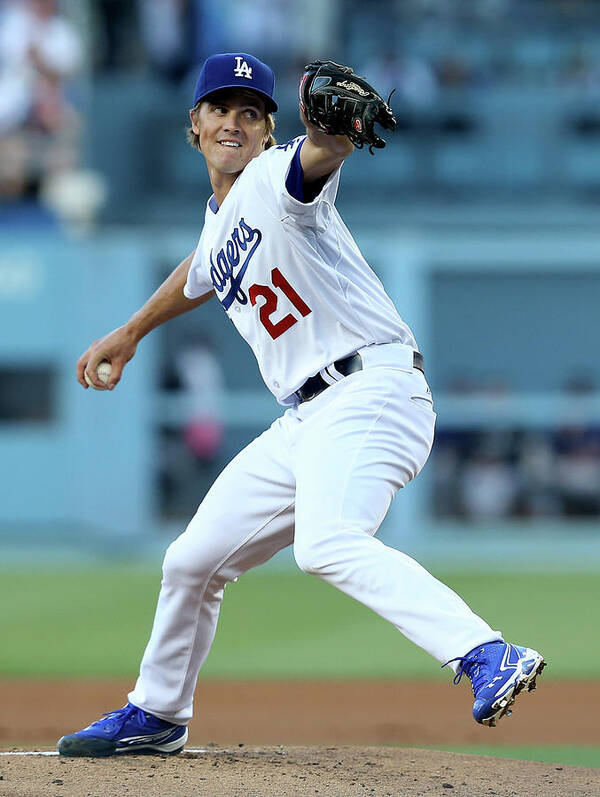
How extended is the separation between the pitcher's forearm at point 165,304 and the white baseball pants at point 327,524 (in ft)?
1.87

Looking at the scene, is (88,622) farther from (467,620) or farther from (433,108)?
(433,108)

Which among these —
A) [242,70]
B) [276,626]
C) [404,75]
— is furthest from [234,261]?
[404,75]

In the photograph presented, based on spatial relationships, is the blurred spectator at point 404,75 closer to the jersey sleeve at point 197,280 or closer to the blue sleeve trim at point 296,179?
the jersey sleeve at point 197,280

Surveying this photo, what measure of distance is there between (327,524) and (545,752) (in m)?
2.05

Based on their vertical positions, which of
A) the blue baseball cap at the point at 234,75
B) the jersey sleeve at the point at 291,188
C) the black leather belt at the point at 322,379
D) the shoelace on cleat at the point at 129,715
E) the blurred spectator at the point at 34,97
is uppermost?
the blurred spectator at the point at 34,97

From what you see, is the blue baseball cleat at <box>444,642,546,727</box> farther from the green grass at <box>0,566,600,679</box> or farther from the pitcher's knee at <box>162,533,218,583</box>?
the green grass at <box>0,566,600,679</box>

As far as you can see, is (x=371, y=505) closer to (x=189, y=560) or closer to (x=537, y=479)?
(x=189, y=560)

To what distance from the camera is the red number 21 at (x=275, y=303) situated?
3631mm

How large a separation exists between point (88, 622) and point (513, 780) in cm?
539

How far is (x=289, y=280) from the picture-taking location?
362 cm

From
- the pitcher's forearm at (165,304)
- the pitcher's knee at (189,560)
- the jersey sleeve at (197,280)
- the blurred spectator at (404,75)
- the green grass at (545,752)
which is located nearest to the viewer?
the pitcher's knee at (189,560)

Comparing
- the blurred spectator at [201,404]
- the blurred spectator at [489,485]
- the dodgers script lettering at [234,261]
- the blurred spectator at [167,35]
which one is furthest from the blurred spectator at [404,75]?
the dodgers script lettering at [234,261]

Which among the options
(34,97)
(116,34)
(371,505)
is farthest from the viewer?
(116,34)

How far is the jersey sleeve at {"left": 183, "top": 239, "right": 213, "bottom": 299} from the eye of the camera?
4.01m
